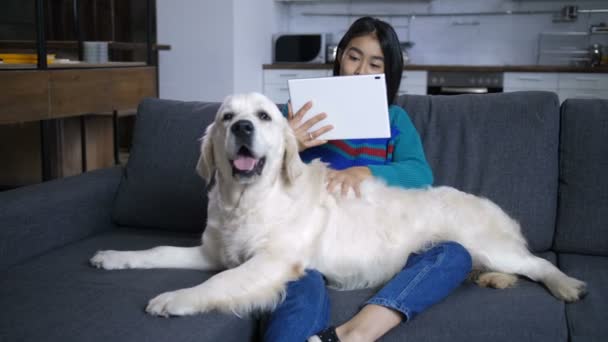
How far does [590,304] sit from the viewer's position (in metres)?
1.73

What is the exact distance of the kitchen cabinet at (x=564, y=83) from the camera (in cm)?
519

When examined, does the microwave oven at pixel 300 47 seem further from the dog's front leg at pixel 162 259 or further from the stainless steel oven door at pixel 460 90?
the dog's front leg at pixel 162 259

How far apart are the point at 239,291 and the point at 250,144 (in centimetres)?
42

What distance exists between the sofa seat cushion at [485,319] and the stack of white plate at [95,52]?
2.80 m

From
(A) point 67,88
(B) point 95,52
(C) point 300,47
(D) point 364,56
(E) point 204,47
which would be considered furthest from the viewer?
(C) point 300,47

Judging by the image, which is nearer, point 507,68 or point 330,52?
point 507,68

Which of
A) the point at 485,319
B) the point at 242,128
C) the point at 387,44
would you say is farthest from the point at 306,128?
the point at 485,319

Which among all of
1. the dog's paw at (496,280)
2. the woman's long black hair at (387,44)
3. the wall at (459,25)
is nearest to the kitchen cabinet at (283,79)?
the wall at (459,25)

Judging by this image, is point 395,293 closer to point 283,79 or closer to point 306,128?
point 306,128

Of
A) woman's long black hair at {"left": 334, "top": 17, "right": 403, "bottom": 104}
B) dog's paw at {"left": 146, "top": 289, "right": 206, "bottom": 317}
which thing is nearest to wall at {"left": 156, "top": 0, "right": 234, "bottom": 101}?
woman's long black hair at {"left": 334, "top": 17, "right": 403, "bottom": 104}

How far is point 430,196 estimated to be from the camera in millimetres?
2119

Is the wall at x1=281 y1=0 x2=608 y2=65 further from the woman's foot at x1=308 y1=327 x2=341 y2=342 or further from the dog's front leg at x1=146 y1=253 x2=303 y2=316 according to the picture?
the woman's foot at x1=308 y1=327 x2=341 y2=342

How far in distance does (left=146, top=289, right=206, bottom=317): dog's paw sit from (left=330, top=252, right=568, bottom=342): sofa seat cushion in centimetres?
40

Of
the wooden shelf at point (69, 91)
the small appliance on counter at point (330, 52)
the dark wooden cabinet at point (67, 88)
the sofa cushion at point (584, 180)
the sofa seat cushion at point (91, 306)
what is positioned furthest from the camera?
the small appliance on counter at point (330, 52)
